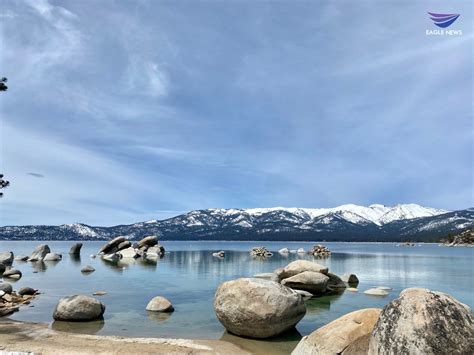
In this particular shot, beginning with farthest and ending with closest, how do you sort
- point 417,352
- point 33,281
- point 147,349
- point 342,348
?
1. point 33,281
2. point 147,349
3. point 342,348
4. point 417,352

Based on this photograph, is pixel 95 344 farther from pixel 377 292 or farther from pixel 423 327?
pixel 377 292

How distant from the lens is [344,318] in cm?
1299

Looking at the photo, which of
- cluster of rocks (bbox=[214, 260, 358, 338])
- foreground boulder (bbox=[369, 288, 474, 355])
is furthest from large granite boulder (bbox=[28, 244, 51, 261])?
foreground boulder (bbox=[369, 288, 474, 355])

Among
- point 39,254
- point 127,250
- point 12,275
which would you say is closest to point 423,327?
point 12,275

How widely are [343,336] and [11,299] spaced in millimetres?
22880

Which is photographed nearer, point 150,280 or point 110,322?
point 110,322

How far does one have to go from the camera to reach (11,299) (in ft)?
84.4

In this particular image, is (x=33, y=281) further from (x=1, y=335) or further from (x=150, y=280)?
(x=1, y=335)

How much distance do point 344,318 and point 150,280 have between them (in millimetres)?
32160

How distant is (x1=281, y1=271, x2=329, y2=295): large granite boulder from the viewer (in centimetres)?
3077

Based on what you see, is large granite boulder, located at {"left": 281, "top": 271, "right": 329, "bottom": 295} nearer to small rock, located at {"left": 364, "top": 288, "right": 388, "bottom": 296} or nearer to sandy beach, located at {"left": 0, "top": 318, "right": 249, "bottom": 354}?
small rock, located at {"left": 364, "top": 288, "right": 388, "bottom": 296}

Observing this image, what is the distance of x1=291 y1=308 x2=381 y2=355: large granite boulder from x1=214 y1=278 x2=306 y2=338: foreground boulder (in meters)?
3.62

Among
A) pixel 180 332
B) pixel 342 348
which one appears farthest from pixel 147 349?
pixel 342 348

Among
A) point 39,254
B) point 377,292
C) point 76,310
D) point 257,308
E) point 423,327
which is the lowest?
point 377,292
